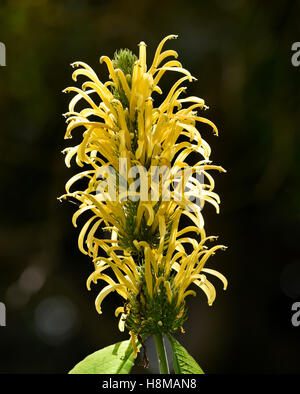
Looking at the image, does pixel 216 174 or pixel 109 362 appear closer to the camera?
pixel 109 362

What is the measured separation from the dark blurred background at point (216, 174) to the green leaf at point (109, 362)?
2.31 m

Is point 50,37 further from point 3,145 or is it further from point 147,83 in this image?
point 147,83

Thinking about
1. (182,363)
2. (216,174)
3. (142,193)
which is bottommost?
(182,363)

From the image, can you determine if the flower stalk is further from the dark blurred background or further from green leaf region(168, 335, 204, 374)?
the dark blurred background

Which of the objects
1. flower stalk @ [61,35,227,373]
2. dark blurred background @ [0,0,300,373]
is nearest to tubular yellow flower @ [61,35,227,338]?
flower stalk @ [61,35,227,373]

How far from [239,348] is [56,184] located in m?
1.58

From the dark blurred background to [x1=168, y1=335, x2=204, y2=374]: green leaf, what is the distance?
7.54ft

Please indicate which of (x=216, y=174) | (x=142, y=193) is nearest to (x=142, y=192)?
(x=142, y=193)

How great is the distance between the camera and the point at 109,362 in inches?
44.9

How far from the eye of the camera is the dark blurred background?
3.44 m

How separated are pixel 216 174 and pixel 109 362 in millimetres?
2328

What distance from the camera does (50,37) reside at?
3.55 metres

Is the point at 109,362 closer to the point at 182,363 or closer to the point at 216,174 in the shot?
the point at 182,363

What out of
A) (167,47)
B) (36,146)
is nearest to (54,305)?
(36,146)
